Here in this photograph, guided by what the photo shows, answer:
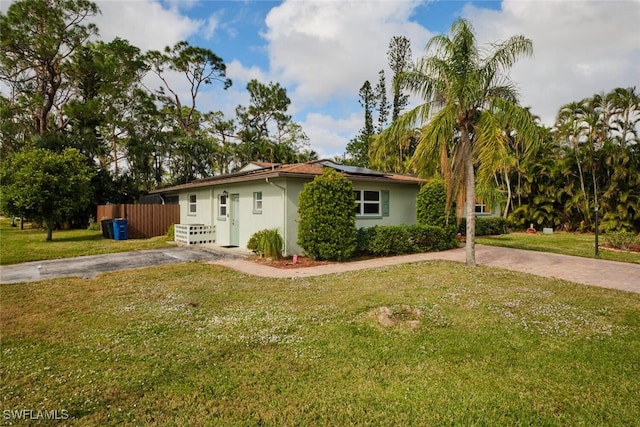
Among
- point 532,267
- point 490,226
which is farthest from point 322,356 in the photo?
point 490,226

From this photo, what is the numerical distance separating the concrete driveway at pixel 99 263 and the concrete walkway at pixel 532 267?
1.59m

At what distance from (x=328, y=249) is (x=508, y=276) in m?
4.61

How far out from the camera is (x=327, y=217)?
9.69m

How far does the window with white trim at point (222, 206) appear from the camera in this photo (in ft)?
44.7

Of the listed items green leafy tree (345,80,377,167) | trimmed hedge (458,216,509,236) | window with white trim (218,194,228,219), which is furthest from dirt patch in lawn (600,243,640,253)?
green leafy tree (345,80,377,167)

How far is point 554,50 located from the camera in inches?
437

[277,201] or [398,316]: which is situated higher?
[277,201]

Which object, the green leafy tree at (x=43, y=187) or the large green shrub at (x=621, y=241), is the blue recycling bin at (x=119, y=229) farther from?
the large green shrub at (x=621, y=241)

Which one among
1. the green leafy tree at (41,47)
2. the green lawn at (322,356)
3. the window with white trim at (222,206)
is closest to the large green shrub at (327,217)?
the green lawn at (322,356)

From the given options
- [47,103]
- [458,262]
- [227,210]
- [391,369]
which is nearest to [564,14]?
[458,262]

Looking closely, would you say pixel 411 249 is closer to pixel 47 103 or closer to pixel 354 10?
pixel 354 10

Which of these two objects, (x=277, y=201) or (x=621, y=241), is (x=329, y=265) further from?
(x=621, y=241)

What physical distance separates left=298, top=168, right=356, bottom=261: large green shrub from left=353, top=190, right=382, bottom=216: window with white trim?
8.01ft

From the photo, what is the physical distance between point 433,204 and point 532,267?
426cm
